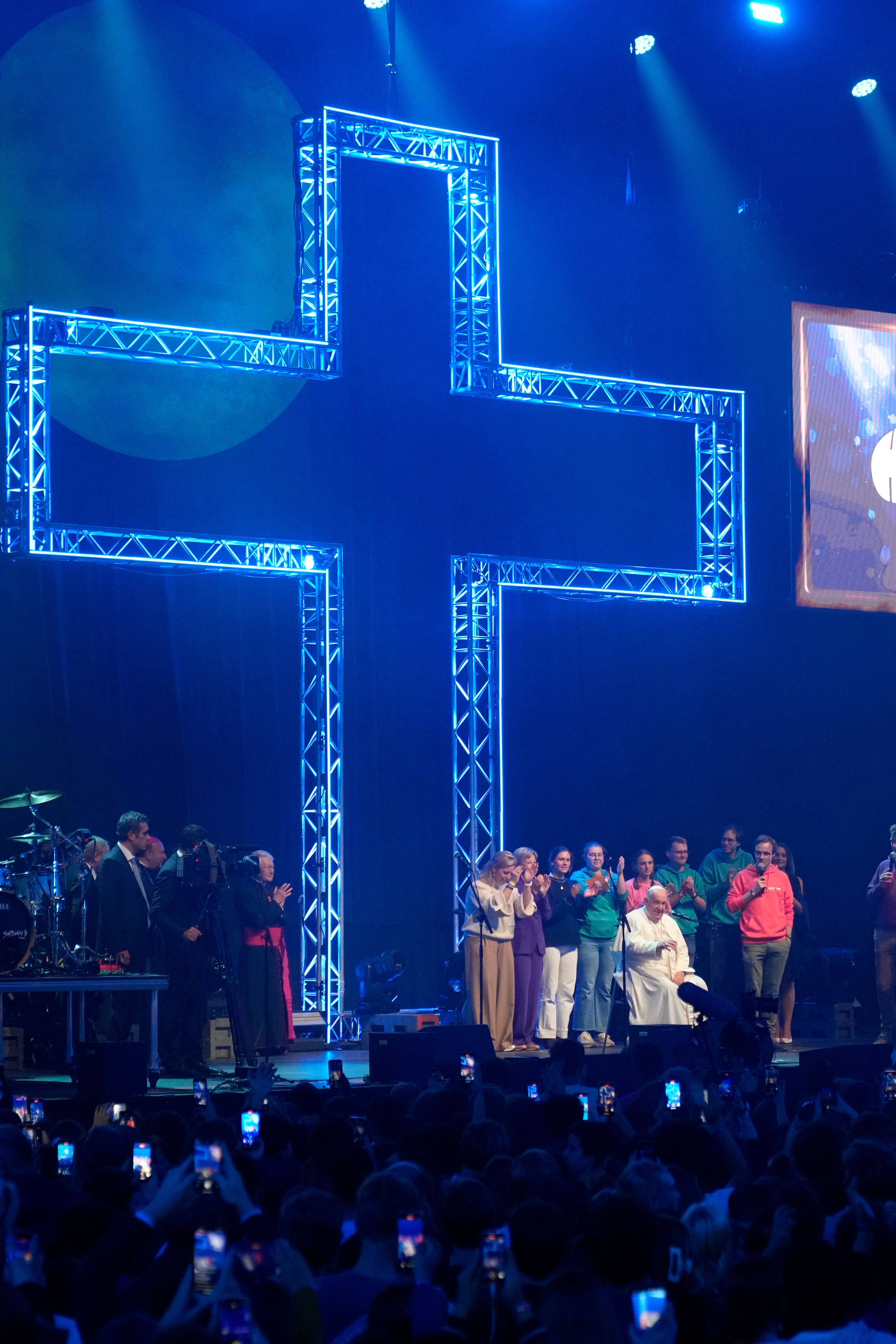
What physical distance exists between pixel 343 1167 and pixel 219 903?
21.6 ft

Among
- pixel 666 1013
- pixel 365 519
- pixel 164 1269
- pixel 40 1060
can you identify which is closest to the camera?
pixel 164 1269

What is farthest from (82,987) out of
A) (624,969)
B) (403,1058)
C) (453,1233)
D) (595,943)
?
(453,1233)

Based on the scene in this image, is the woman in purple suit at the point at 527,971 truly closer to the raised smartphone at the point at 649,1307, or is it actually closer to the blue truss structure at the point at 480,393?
the blue truss structure at the point at 480,393

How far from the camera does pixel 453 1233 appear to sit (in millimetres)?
3594

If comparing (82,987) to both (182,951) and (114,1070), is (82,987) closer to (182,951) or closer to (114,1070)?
(182,951)

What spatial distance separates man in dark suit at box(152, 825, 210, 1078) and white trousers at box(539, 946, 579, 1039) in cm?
→ 269

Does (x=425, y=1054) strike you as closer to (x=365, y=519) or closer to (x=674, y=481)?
(x=365, y=519)

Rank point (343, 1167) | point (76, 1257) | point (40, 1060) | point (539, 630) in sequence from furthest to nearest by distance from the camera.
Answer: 1. point (539, 630)
2. point (40, 1060)
3. point (343, 1167)
4. point (76, 1257)

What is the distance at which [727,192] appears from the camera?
587 inches

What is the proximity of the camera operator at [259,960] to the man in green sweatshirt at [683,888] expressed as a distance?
2928 mm

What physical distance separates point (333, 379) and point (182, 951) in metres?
4.23

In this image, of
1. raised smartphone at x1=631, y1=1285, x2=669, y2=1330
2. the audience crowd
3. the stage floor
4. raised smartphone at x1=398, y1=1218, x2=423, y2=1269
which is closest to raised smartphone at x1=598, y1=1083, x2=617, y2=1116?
the audience crowd

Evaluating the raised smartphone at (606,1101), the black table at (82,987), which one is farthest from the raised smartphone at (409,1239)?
the black table at (82,987)

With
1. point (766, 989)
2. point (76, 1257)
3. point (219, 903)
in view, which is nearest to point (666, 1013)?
point (766, 989)
